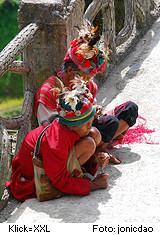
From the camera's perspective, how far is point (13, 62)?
5039mm

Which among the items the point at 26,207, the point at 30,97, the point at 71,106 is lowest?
the point at 26,207

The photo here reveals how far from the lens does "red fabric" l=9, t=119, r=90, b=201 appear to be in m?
4.39

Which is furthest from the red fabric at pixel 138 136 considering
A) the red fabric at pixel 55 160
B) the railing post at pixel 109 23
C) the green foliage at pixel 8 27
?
the green foliage at pixel 8 27

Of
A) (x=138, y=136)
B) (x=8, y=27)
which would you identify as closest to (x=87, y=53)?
(x=138, y=136)

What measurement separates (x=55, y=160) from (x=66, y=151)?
0.29 ft

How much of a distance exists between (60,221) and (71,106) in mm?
694

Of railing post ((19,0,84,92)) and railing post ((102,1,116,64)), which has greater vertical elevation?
railing post ((19,0,84,92))

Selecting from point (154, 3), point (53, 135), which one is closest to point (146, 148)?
point (53, 135)

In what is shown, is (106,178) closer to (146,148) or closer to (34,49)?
(146,148)

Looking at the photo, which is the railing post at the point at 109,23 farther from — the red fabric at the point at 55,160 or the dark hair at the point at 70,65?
the red fabric at the point at 55,160

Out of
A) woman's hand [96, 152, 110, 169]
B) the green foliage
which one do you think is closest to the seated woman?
woman's hand [96, 152, 110, 169]

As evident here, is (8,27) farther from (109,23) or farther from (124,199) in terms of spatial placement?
(124,199)

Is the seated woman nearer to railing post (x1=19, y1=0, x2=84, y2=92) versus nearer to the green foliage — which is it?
railing post (x1=19, y1=0, x2=84, y2=92)

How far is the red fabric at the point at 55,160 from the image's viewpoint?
4387 mm
